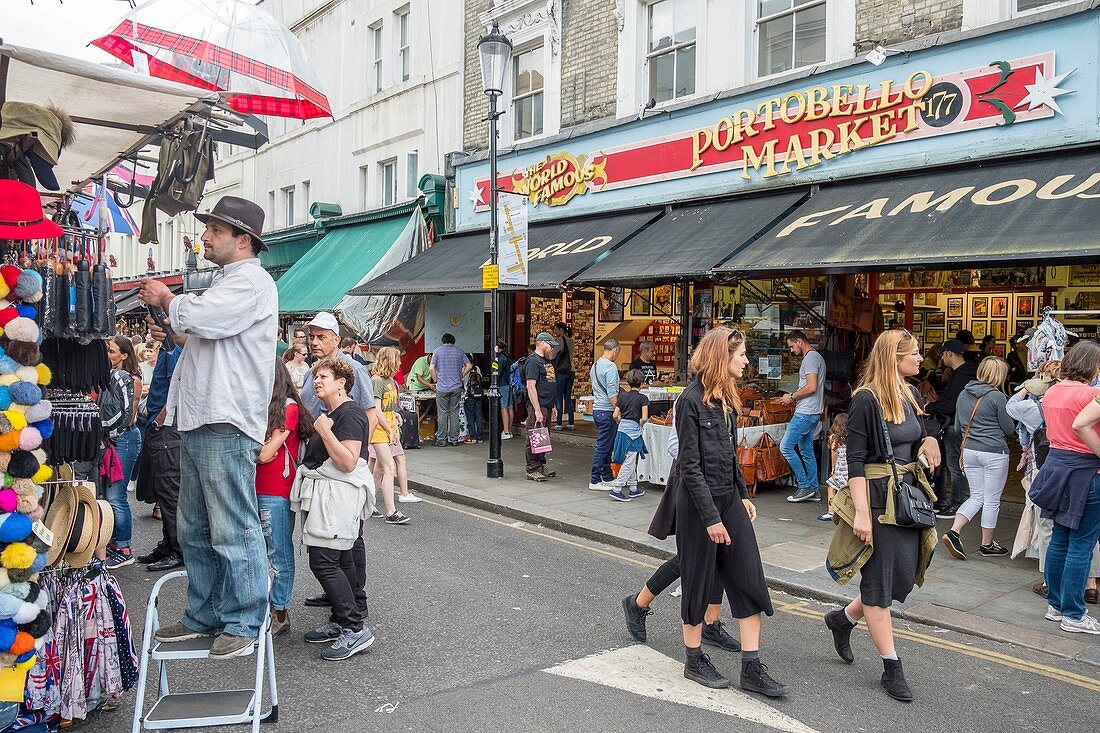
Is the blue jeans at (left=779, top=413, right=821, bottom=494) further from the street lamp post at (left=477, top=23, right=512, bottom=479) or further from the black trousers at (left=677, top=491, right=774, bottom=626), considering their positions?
the black trousers at (left=677, top=491, right=774, bottom=626)

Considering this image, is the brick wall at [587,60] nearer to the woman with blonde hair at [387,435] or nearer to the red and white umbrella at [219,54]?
the woman with blonde hair at [387,435]

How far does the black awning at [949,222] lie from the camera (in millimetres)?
7172

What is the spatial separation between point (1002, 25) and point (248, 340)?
27.5ft

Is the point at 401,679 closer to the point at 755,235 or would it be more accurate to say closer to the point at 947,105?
the point at 755,235

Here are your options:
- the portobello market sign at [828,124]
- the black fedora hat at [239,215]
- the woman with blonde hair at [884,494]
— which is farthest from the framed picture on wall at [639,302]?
the black fedora hat at [239,215]

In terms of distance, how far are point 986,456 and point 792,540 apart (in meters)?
1.87

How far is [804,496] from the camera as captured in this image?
392 inches

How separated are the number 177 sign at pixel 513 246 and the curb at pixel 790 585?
9.70 feet

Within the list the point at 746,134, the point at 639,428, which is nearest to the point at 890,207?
the point at 746,134

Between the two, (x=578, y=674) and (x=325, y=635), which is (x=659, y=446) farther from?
(x=325, y=635)

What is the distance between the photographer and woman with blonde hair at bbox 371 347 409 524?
8.56 metres

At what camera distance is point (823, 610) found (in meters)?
6.25

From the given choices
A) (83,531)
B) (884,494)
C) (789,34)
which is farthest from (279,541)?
(789,34)

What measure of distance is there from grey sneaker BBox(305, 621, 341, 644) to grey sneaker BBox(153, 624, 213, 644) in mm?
1282
